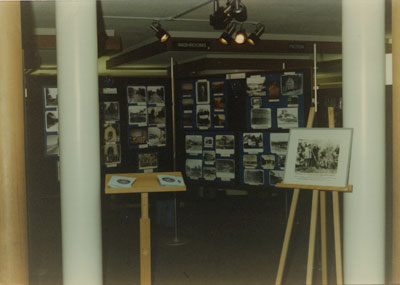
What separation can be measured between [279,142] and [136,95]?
1.64 m

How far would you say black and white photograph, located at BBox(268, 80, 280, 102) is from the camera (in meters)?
5.51

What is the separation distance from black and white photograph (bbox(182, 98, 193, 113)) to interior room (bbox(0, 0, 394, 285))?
1 cm

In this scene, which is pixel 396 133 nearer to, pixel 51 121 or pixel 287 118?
pixel 287 118

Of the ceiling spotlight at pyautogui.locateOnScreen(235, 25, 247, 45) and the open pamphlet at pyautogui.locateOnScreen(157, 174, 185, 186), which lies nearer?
the open pamphlet at pyautogui.locateOnScreen(157, 174, 185, 186)

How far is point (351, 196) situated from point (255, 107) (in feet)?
7.69

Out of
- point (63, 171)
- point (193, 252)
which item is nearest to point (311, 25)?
point (193, 252)

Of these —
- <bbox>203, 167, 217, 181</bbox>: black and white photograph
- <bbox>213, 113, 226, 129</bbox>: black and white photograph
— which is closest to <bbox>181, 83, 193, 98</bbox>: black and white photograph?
<bbox>213, 113, 226, 129</bbox>: black and white photograph

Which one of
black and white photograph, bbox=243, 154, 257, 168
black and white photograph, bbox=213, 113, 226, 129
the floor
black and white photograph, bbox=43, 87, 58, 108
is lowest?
the floor

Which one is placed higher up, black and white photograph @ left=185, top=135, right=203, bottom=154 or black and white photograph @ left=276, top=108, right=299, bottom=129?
black and white photograph @ left=276, top=108, right=299, bottom=129

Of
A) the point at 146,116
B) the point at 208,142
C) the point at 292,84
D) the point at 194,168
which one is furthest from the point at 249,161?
the point at 146,116

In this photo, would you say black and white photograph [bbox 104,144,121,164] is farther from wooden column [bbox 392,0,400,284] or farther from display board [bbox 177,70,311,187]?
wooden column [bbox 392,0,400,284]

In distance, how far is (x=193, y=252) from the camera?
5.26 meters

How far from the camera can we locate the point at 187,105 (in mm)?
6082

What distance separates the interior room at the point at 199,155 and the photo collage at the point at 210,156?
0.04ft
